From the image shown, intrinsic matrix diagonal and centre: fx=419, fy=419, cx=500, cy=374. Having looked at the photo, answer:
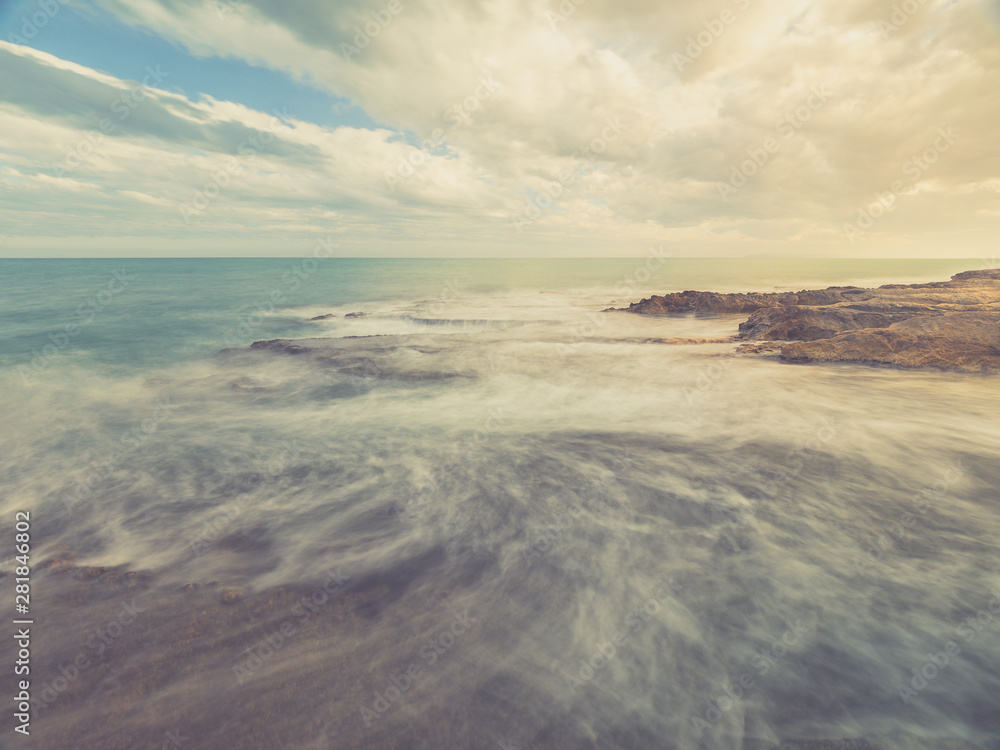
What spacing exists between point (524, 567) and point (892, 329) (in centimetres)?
1490

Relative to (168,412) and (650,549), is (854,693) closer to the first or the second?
(650,549)

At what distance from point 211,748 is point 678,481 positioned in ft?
21.6

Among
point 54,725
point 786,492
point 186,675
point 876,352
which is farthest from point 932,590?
point 876,352

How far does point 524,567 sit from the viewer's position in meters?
5.23

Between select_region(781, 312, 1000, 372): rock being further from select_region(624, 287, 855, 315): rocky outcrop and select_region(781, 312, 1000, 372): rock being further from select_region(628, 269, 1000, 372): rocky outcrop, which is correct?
select_region(624, 287, 855, 315): rocky outcrop

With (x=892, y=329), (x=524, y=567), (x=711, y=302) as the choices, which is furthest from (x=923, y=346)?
(x=524, y=567)

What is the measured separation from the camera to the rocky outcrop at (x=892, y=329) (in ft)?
39.2

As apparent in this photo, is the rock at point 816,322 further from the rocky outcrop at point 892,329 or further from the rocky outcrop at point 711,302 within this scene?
the rocky outcrop at point 711,302

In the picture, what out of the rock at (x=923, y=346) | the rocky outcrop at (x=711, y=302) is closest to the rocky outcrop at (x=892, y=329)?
the rock at (x=923, y=346)

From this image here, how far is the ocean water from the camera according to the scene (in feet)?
11.5

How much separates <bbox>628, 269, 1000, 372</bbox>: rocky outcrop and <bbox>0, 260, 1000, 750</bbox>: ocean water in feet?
4.39

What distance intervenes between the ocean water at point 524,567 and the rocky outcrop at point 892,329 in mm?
1338

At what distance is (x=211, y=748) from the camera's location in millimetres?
3219

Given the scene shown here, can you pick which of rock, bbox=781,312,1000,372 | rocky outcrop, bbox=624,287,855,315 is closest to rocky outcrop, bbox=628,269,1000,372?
rock, bbox=781,312,1000,372
